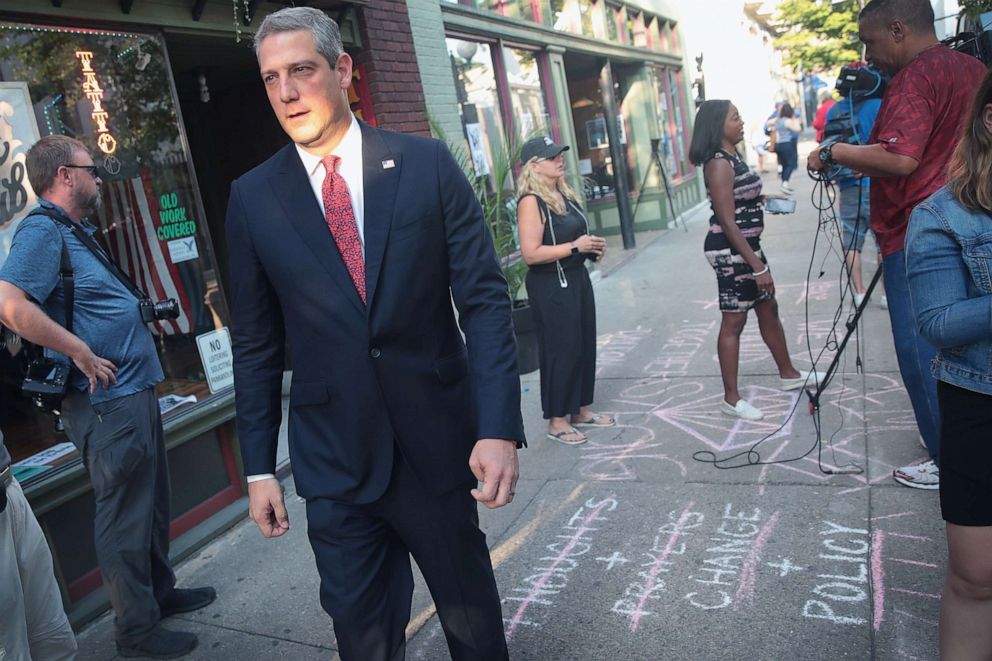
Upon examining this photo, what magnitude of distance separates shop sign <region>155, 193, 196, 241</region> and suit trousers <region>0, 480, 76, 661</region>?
8.20ft

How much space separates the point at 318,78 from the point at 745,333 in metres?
5.31

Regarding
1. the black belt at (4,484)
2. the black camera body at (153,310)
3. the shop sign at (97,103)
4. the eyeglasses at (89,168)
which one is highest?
the shop sign at (97,103)

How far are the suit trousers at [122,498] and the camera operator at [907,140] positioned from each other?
3131 mm

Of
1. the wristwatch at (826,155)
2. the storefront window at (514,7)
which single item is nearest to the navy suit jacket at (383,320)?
the wristwatch at (826,155)

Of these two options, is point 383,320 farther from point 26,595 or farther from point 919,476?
point 919,476

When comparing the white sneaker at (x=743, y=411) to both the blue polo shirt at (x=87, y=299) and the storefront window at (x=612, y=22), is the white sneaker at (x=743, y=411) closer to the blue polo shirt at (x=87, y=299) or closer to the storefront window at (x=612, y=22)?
the blue polo shirt at (x=87, y=299)

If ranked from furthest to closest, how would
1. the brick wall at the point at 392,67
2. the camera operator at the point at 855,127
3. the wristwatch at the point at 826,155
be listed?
the brick wall at the point at 392,67, the camera operator at the point at 855,127, the wristwatch at the point at 826,155

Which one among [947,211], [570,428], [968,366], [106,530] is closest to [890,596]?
[968,366]

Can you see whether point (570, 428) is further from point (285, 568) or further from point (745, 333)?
point (745, 333)

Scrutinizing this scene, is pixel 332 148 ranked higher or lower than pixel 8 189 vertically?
lower

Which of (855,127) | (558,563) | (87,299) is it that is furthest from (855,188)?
(87,299)

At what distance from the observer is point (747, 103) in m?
26.1

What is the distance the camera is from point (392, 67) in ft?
21.4

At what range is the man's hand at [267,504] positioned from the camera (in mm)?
2115
